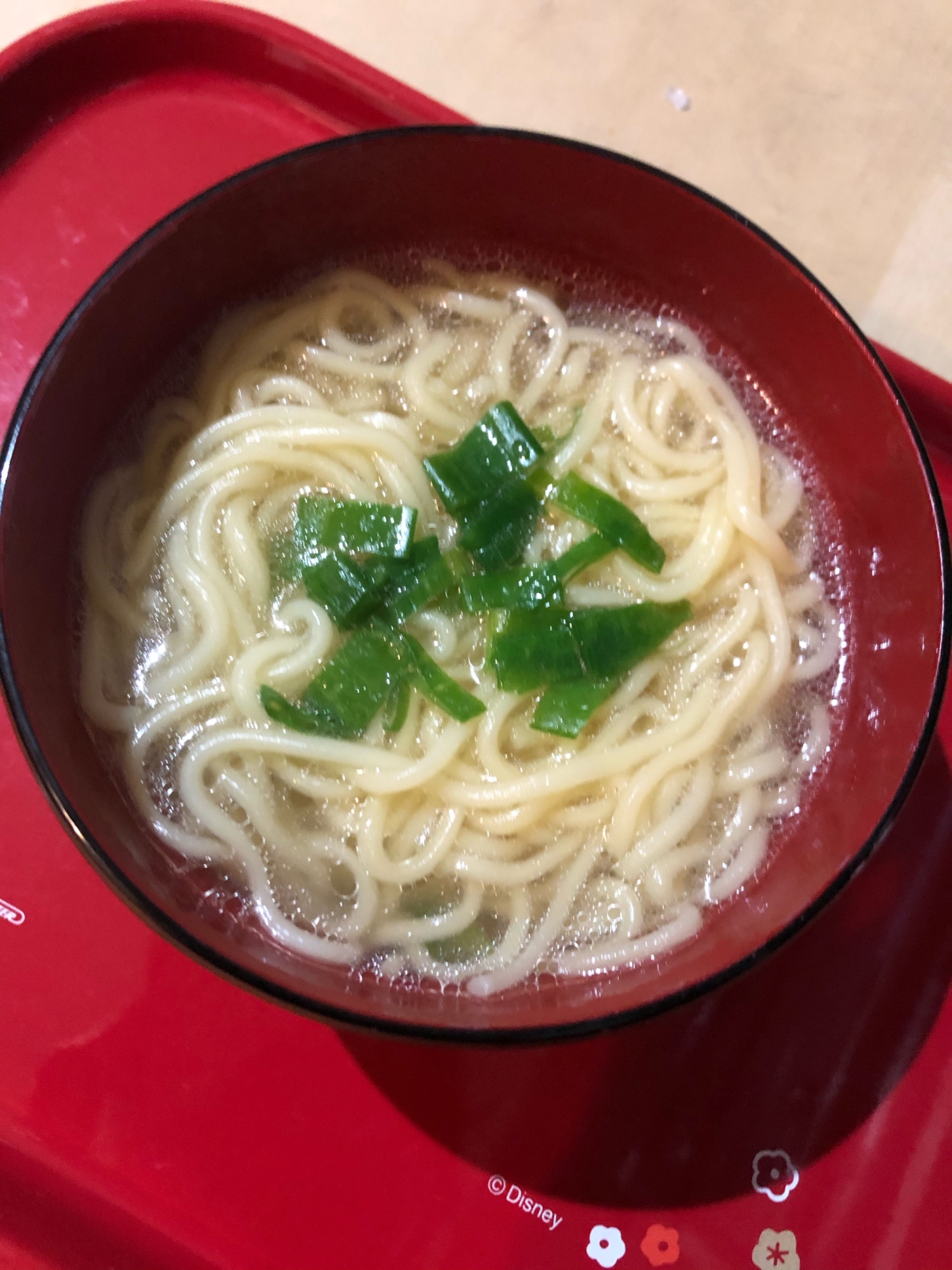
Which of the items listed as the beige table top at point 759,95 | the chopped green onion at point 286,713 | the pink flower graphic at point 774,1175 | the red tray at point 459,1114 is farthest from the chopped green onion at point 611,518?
the pink flower graphic at point 774,1175

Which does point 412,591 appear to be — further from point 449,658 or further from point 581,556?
point 581,556

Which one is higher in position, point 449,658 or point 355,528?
point 355,528

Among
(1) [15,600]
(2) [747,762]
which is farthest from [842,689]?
(1) [15,600]

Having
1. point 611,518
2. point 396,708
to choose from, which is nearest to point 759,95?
point 611,518

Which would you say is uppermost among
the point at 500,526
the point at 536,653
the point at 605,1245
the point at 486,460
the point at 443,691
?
the point at 486,460

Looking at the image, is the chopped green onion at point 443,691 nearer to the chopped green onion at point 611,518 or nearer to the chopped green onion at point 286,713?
the chopped green onion at point 286,713

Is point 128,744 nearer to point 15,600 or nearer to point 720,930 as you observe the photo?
point 15,600

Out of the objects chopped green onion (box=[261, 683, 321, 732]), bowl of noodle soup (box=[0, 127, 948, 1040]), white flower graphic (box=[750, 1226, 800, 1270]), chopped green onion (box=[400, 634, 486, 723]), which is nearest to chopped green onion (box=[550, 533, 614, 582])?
bowl of noodle soup (box=[0, 127, 948, 1040])

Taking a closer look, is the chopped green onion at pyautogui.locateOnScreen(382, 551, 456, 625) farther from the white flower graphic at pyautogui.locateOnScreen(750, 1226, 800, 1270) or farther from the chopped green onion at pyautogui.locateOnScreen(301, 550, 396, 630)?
the white flower graphic at pyautogui.locateOnScreen(750, 1226, 800, 1270)
